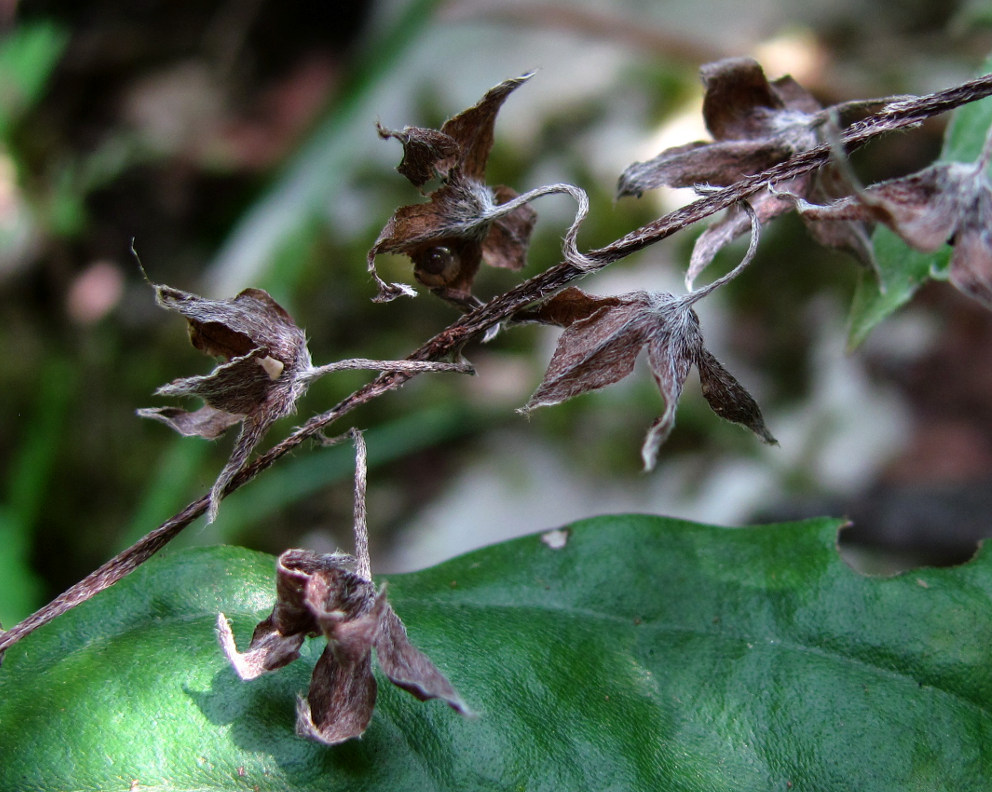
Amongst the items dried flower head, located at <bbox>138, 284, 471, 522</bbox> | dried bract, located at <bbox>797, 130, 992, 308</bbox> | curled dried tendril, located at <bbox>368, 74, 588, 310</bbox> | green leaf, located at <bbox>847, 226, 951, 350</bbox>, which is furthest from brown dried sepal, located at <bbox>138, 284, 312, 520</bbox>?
green leaf, located at <bbox>847, 226, 951, 350</bbox>

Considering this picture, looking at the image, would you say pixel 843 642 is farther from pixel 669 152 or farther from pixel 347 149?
pixel 347 149

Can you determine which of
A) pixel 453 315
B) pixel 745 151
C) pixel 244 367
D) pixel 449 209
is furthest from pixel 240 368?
pixel 453 315

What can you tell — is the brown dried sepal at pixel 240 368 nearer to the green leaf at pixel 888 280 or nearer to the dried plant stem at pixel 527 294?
the dried plant stem at pixel 527 294

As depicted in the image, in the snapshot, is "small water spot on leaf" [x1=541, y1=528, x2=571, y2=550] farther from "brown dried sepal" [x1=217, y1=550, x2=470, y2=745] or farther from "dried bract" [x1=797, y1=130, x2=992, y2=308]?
"dried bract" [x1=797, y1=130, x2=992, y2=308]

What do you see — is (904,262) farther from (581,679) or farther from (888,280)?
(581,679)

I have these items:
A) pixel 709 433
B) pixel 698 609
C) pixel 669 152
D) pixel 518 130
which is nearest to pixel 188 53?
pixel 518 130
